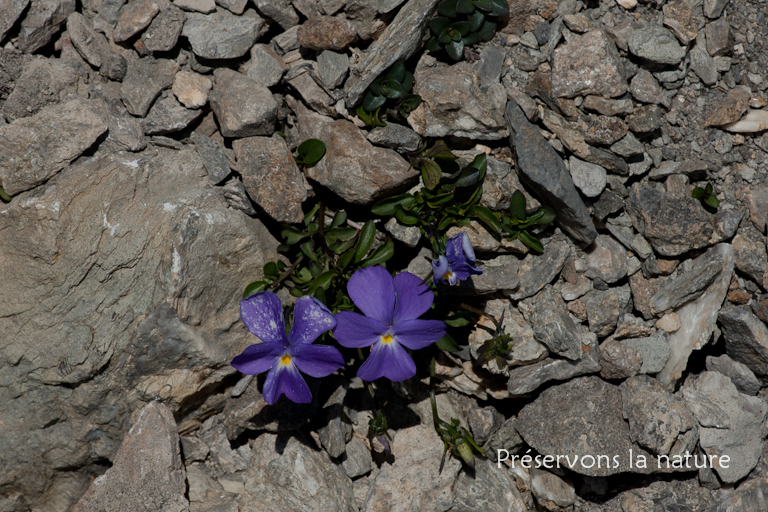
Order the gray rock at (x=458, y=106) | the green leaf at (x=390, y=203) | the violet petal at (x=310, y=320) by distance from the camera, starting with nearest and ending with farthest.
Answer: the violet petal at (x=310, y=320)
the gray rock at (x=458, y=106)
the green leaf at (x=390, y=203)

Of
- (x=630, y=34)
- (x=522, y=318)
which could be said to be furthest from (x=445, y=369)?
(x=630, y=34)

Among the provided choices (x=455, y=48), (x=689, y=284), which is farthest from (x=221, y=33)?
(x=689, y=284)

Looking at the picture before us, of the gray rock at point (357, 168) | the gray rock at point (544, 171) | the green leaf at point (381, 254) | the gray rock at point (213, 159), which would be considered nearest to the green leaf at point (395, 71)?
the gray rock at point (357, 168)

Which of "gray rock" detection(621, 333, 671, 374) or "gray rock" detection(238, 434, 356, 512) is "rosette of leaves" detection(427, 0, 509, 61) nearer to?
"gray rock" detection(621, 333, 671, 374)

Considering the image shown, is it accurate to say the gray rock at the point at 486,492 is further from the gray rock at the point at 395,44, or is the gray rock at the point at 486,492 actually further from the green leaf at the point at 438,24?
the green leaf at the point at 438,24

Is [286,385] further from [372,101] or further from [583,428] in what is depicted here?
[583,428]

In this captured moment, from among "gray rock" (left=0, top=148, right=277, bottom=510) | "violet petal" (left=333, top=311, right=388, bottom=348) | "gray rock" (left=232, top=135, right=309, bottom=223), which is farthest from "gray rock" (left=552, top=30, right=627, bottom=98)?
"gray rock" (left=0, top=148, right=277, bottom=510)
